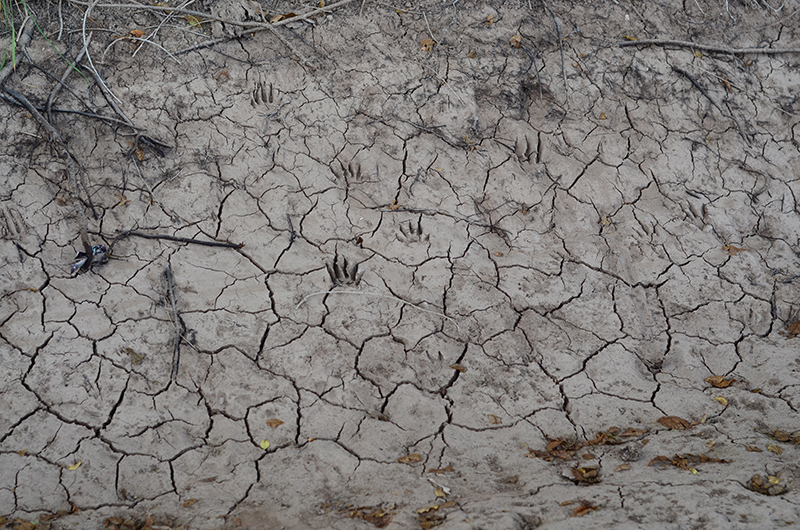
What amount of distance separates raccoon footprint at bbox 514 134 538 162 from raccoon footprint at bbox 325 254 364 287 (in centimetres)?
120

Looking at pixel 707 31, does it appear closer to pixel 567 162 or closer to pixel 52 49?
pixel 567 162

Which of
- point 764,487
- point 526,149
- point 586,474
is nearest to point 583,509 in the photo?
point 586,474

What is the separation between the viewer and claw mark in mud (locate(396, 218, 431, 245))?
9.01 feet

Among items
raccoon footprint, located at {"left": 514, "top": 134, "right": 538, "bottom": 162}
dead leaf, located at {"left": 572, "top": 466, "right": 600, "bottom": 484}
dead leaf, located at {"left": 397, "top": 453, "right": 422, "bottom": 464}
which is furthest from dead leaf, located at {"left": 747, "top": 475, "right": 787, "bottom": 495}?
raccoon footprint, located at {"left": 514, "top": 134, "right": 538, "bottom": 162}

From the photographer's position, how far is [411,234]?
109 inches

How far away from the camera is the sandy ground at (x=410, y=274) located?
2002mm

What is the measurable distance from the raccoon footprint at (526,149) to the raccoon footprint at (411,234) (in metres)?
0.77

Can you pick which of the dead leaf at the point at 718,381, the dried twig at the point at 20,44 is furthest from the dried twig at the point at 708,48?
the dried twig at the point at 20,44

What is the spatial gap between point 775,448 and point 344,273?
1.99 metres

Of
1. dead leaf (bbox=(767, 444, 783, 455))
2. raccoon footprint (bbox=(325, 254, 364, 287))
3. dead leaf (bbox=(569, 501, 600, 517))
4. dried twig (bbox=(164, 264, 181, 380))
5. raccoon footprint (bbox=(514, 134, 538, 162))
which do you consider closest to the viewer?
dead leaf (bbox=(569, 501, 600, 517))

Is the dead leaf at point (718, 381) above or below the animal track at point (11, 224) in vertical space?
below

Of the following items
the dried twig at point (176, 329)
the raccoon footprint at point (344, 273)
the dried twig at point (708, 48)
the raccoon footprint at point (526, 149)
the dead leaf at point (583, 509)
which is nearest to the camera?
the dead leaf at point (583, 509)

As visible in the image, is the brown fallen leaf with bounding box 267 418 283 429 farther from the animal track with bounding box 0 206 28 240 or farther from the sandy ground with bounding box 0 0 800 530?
the animal track with bounding box 0 206 28 240

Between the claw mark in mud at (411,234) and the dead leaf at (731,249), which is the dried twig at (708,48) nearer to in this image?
the dead leaf at (731,249)
